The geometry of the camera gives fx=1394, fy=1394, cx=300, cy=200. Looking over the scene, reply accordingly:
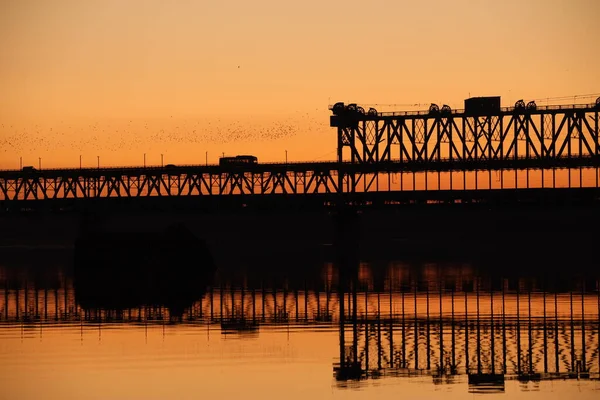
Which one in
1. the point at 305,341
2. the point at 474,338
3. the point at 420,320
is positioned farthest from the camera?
the point at 420,320

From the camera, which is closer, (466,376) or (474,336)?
A: (466,376)

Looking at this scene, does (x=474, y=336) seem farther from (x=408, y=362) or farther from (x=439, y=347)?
(x=408, y=362)

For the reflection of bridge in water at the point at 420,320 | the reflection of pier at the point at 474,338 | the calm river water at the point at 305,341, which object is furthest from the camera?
the reflection of bridge in water at the point at 420,320

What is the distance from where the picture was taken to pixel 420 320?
74.7 m

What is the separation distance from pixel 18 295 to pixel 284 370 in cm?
5082

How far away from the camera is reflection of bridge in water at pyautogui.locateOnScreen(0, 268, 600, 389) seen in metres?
55.8

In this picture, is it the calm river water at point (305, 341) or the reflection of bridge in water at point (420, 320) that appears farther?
the reflection of bridge in water at point (420, 320)

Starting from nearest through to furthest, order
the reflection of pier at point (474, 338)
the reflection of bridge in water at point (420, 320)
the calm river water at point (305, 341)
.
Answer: the calm river water at point (305, 341) → the reflection of pier at point (474, 338) → the reflection of bridge in water at point (420, 320)

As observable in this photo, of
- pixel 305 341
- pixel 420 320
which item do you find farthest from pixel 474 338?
pixel 420 320

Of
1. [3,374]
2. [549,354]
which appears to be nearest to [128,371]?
[3,374]

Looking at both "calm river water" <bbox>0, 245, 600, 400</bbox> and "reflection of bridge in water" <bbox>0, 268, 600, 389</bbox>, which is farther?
"reflection of bridge in water" <bbox>0, 268, 600, 389</bbox>

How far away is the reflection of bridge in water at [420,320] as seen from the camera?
55.8 m

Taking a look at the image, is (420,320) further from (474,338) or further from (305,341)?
(305,341)

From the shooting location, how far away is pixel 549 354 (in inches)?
2285
